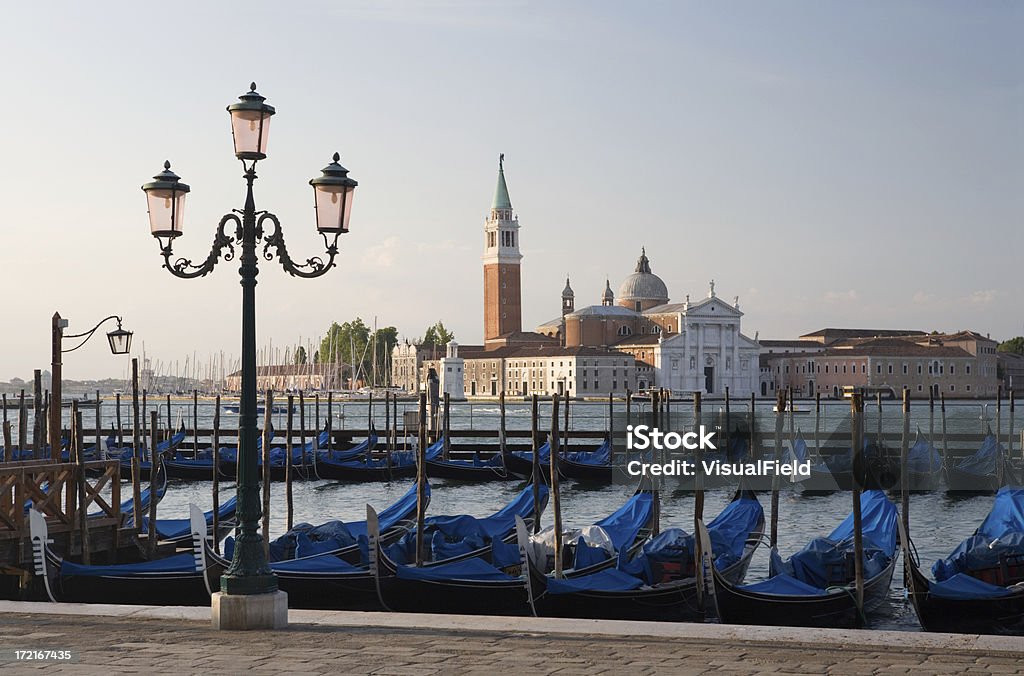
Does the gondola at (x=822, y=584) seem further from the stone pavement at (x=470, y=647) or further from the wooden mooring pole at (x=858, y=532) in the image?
the stone pavement at (x=470, y=647)

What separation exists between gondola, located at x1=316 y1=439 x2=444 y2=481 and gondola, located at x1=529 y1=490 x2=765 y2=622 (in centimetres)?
1326

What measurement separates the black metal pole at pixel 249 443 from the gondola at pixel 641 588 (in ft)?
9.65

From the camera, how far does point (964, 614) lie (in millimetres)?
7828

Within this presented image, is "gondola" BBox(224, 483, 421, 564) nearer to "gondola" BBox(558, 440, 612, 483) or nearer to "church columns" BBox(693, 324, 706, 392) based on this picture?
"gondola" BBox(558, 440, 612, 483)

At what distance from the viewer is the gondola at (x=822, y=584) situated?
773 cm

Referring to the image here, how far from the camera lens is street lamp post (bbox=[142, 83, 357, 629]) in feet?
17.1

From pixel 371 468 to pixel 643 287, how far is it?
196 ft

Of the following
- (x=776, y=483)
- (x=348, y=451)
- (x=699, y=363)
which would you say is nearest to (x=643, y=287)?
(x=699, y=363)

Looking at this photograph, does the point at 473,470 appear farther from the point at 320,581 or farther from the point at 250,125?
the point at 250,125

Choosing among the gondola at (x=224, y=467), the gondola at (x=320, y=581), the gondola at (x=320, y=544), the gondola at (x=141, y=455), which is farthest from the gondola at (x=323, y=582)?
the gondola at (x=141, y=455)

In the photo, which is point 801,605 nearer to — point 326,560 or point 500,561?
point 500,561

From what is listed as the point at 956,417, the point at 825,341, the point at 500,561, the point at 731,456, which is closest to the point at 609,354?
A: the point at 825,341

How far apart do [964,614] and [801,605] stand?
0.96 metres

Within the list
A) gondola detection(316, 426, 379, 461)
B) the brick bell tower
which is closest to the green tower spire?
the brick bell tower
